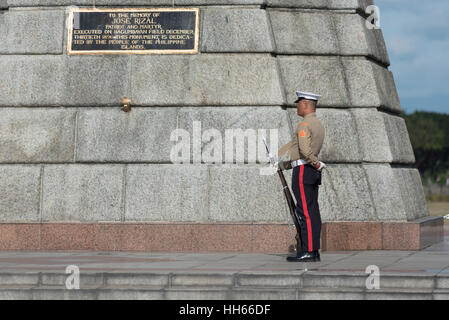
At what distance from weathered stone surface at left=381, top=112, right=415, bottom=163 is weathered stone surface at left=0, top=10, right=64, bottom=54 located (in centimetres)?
560

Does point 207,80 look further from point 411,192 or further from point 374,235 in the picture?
point 411,192

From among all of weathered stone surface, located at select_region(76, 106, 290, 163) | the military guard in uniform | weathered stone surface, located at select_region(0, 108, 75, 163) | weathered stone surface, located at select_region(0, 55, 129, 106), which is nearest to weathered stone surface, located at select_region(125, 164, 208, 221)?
weathered stone surface, located at select_region(76, 106, 290, 163)

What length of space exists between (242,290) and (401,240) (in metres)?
4.98

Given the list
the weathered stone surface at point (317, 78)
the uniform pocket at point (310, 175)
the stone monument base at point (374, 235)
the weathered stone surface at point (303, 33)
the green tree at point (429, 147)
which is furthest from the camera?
the green tree at point (429, 147)

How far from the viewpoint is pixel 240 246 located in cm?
1241

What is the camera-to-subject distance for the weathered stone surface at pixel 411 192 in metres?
13.6

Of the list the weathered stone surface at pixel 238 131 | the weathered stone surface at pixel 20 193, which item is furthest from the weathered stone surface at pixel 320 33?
the weathered stone surface at pixel 20 193

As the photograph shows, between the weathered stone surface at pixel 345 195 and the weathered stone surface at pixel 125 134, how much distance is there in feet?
8.41

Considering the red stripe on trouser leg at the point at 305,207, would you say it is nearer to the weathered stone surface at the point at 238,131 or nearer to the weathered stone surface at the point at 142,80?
the weathered stone surface at the point at 238,131

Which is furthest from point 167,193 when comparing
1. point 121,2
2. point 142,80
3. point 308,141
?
point 121,2

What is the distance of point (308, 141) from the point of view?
10.8 m

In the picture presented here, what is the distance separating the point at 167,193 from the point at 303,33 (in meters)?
3.49

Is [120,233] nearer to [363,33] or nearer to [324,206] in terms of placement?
[324,206]
